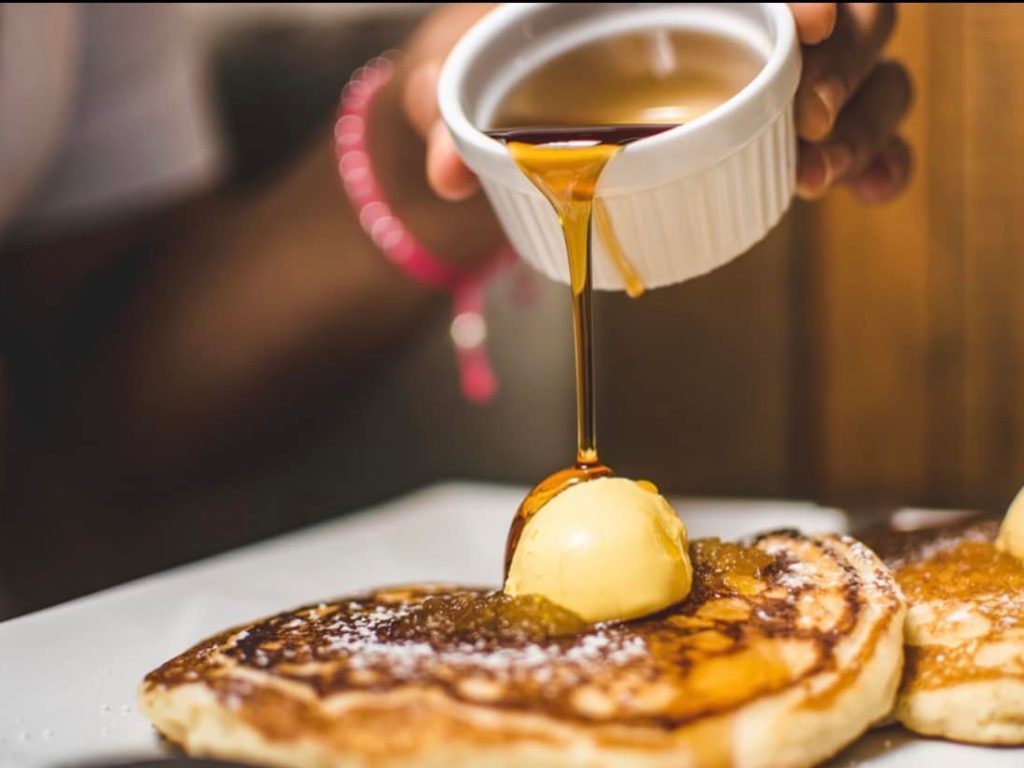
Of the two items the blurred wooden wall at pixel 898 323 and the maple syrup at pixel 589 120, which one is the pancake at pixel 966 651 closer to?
the maple syrup at pixel 589 120

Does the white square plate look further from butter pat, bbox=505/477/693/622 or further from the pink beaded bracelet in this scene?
the pink beaded bracelet

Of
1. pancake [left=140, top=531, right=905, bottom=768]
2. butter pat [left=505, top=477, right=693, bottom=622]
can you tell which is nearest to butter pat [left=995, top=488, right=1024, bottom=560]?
pancake [left=140, top=531, right=905, bottom=768]

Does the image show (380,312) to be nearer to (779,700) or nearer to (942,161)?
(942,161)

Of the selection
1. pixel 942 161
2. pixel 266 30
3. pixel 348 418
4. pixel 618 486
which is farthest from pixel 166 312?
pixel 942 161

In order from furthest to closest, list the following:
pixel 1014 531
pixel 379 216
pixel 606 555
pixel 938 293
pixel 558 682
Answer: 1. pixel 938 293
2. pixel 379 216
3. pixel 1014 531
4. pixel 606 555
5. pixel 558 682

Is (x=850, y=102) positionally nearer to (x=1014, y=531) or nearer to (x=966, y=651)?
(x=1014, y=531)

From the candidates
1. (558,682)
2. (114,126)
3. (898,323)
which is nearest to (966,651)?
(558,682)

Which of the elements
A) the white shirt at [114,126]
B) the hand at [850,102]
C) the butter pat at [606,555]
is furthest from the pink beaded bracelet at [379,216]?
the butter pat at [606,555]
